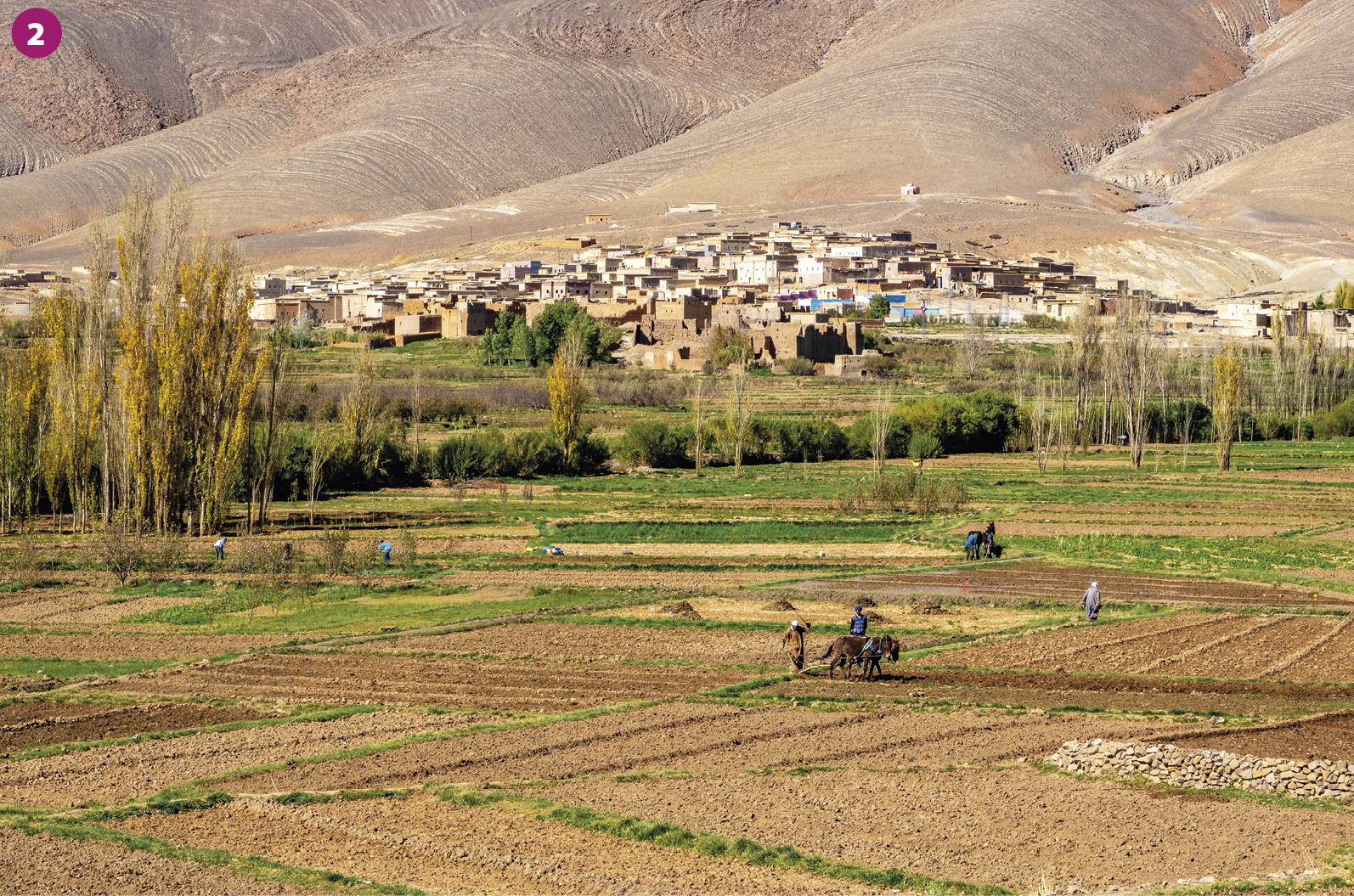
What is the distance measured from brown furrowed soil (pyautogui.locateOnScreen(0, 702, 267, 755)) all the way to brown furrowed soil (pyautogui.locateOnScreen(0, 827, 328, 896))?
3429 mm

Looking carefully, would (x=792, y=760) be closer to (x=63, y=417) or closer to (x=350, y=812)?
(x=350, y=812)

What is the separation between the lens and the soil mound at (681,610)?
22.4 metres

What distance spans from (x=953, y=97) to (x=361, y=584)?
151419 mm

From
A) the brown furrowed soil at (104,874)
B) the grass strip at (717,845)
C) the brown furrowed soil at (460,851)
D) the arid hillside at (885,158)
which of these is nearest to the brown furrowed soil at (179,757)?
the brown furrowed soil at (460,851)

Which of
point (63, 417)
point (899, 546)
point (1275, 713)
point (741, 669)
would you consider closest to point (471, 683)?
point (741, 669)

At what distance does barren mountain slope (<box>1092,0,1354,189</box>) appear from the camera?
165m

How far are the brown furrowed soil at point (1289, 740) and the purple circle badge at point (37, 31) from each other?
152683 mm

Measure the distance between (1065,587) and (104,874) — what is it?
16.9 meters

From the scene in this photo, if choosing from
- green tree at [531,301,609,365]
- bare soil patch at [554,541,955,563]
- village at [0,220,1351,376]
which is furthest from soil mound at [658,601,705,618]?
green tree at [531,301,609,365]

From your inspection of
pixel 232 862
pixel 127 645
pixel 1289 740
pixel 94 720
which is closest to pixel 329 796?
pixel 232 862

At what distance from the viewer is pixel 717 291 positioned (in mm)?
95625

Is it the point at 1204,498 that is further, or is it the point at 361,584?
the point at 1204,498

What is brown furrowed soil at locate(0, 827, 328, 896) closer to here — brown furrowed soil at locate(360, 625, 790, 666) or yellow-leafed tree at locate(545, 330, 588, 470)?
brown furrowed soil at locate(360, 625, 790, 666)

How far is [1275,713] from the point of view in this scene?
53.5ft
